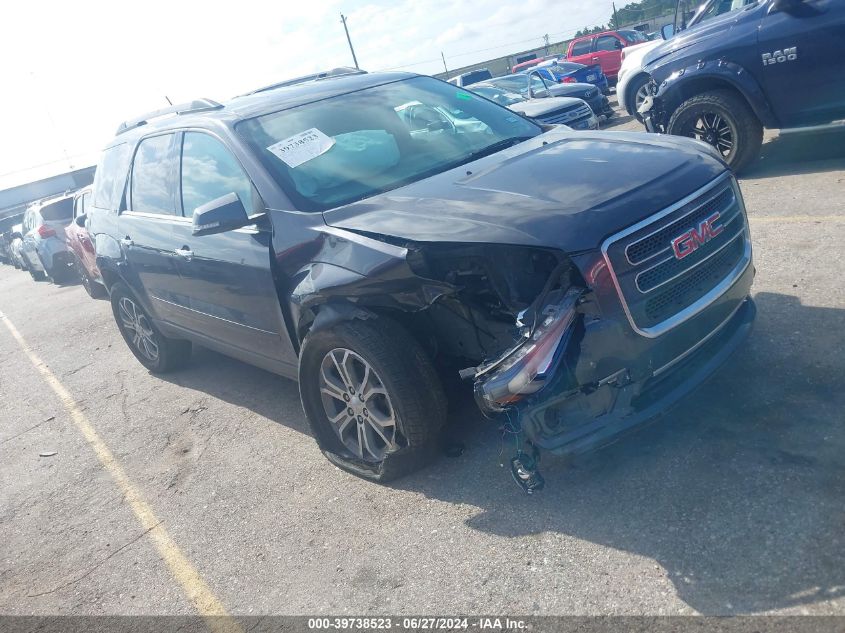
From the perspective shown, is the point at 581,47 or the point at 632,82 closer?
the point at 632,82

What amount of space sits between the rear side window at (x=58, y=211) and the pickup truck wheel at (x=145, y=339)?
35.7 ft

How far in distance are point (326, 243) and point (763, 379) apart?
233 centimetres

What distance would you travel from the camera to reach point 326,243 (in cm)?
357

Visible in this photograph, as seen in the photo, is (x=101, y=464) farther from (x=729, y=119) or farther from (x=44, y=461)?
(x=729, y=119)

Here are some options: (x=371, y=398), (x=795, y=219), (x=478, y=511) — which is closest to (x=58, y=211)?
(x=371, y=398)

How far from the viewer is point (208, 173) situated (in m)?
4.47

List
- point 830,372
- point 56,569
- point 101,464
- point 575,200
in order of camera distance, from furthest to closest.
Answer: point 101,464 < point 56,569 < point 830,372 < point 575,200

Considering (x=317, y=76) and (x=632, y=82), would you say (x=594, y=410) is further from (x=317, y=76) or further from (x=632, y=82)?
(x=632, y=82)

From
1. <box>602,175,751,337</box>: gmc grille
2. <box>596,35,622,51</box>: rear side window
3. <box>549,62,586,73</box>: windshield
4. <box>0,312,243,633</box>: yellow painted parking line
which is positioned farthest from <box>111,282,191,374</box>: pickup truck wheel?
<box>596,35,622,51</box>: rear side window

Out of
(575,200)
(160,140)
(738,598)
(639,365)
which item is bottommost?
(738,598)

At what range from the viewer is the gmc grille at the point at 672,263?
2877 millimetres

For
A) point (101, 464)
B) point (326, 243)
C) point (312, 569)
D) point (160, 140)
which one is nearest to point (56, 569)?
point (101, 464)

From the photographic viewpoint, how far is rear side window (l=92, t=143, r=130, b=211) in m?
5.85

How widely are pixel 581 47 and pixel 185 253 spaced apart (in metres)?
24.0
